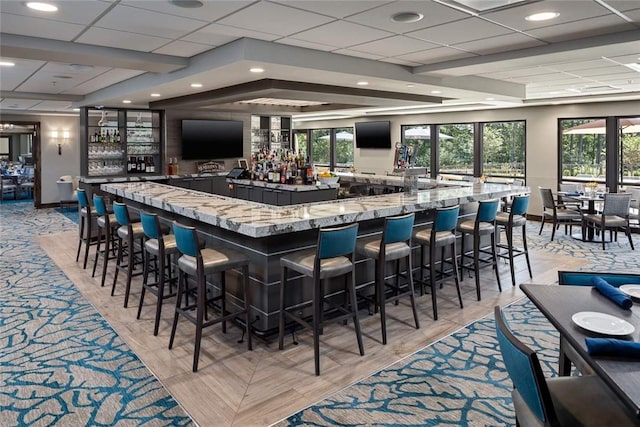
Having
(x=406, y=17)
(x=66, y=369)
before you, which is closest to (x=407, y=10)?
(x=406, y=17)

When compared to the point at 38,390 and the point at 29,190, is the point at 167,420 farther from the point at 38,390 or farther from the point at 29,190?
the point at 29,190

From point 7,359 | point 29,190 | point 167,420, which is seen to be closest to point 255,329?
point 167,420

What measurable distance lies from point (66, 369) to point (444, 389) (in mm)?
2701

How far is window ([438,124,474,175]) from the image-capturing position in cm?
1208

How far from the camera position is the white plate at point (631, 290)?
2465 mm

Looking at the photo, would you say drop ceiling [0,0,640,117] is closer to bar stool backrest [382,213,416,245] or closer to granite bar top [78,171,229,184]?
bar stool backrest [382,213,416,245]

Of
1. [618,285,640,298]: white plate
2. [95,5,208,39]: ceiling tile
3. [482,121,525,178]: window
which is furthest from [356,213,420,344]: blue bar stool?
[482,121,525,178]: window

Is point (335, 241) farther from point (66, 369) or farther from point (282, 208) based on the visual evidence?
point (66, 369)

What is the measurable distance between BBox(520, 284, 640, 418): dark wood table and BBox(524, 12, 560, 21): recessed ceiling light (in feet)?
7.42

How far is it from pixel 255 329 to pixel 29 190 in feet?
51.4

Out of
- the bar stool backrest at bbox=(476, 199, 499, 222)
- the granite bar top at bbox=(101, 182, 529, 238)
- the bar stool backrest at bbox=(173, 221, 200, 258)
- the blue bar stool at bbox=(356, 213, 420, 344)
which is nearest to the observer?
the bar stool backrest at bbox=(173, 221, 200, 258)

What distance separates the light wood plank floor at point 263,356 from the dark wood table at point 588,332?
58.1 inches

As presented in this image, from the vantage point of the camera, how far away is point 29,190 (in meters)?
16.4

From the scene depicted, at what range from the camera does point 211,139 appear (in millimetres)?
10320
